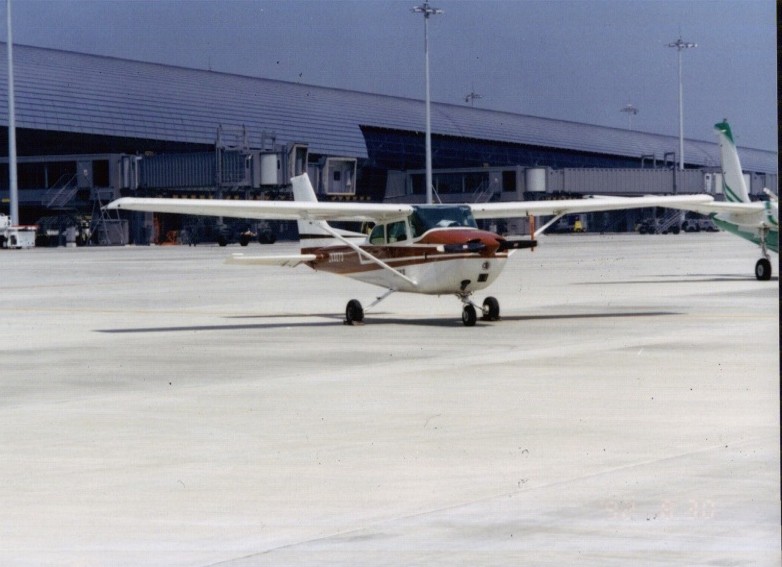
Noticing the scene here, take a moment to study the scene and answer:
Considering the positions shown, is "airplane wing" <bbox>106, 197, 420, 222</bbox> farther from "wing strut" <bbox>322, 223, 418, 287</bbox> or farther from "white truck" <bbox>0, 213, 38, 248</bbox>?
"white truck" <bbox>0, 213, 38, 248</bbox>

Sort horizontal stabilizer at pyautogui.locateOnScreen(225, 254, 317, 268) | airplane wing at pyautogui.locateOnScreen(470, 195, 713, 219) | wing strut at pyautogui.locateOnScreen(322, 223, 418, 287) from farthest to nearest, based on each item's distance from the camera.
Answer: airplane wing at pyautogui.locateOnScreen(470, 195, 713, 219), horizontal stabilizer at pyautogui.locateOnScreen(225, 254, 317, 268), wing strut at pyautogui.locateOnScreen(322, 223, 418, 287)

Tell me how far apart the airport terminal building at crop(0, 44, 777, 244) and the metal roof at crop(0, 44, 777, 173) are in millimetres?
156

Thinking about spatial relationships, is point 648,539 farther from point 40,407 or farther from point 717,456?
point 40,407

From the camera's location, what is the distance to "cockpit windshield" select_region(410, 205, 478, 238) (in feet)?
93.1

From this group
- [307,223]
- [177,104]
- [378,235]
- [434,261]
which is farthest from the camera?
[177,104]

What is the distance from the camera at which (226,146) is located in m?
144

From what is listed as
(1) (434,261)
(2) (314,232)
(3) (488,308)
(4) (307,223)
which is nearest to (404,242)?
(1) (434,261)

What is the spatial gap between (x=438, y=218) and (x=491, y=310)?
6.91ft

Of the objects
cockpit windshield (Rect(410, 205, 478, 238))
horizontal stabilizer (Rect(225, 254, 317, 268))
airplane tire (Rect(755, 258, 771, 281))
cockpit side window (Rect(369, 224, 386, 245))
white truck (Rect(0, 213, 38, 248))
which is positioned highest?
white truck (Rect(0, 213, 38, 248))

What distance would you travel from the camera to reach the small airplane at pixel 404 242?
27.3m

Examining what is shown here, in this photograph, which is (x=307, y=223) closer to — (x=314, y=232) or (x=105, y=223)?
(x=314, y=232)

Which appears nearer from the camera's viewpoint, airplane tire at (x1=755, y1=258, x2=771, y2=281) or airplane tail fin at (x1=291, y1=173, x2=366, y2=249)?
airplane tail fin at (x1=291, y1=173, x2=366, y2=249)

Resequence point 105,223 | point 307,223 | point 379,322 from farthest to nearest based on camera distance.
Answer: point 105,223 < point 307,223 < point 379,322

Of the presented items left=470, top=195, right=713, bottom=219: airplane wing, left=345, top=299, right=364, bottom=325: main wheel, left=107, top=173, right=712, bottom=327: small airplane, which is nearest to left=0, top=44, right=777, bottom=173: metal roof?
left=107, top=173, right=712, bottom=327: small airplane
